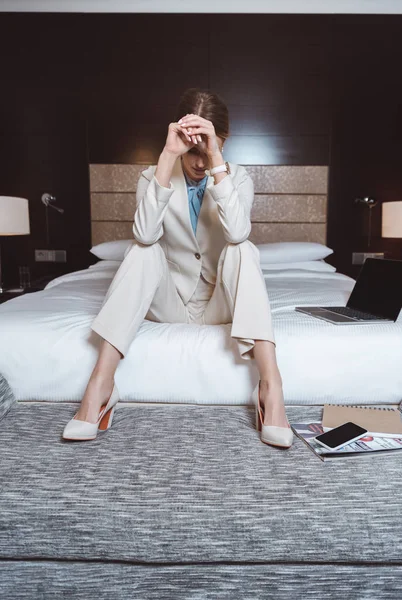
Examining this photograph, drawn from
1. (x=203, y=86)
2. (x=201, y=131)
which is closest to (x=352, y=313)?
(x=201, y=131)

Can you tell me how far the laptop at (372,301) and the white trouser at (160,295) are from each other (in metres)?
0.32

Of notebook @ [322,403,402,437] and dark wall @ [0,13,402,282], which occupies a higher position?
dark wall @ [0,13,402,282]

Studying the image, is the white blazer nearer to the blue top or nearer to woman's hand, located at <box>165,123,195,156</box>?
the blue top

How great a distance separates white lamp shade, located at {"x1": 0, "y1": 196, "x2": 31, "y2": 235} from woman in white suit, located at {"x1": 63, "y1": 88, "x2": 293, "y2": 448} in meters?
1.44

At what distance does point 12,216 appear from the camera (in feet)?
9.22

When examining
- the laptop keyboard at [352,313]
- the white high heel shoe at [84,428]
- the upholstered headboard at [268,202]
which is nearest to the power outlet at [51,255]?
the upholstered headboard at [268,202]

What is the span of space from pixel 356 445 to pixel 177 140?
990 mm

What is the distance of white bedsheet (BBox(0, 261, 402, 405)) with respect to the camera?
138cm

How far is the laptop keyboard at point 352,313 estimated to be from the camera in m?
1.56

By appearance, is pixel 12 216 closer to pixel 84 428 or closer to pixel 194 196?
pixel 194 196

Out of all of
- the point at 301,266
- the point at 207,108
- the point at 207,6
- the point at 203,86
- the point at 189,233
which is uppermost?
the point at 207,6

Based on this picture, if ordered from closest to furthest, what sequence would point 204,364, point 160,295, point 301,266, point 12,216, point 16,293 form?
point 204,364, point 160,295, point 16,293, point 12,216, point 301,266

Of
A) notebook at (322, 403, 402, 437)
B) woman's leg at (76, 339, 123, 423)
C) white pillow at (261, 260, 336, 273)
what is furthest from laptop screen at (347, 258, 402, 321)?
white pillow at (261, 260, 336, 273)

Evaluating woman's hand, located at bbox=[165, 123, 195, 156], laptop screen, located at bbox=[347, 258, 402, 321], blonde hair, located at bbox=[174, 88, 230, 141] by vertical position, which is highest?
blonde hair, located at bbox=[174, 88, 230, 141]
